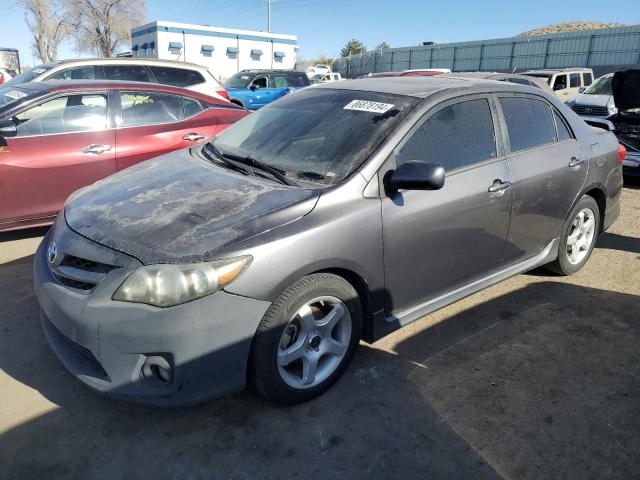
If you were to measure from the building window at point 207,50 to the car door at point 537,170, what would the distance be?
4099 cm

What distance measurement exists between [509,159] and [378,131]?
1.08 m

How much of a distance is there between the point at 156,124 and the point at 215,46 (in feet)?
129

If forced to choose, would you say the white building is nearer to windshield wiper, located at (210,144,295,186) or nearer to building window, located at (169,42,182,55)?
building window, located at (169,42,182,55)

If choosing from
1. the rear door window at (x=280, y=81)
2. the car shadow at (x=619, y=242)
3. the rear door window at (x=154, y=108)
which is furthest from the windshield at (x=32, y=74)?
the rear door window at (x=280, y=81)

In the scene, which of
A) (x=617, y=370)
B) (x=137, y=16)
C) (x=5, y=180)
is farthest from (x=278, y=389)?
(x=137, y=16)

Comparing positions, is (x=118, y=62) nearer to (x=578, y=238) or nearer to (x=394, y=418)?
(x=578, y=238)

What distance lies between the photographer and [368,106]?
126 inches

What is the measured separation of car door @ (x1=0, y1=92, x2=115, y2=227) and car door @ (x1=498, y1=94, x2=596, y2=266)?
3765 millimetres

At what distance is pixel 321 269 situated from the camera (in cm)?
255

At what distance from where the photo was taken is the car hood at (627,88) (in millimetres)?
6492

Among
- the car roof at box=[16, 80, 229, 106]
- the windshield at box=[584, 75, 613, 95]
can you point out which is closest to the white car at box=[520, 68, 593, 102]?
the windshield at box=[584, 75, 613, 95]

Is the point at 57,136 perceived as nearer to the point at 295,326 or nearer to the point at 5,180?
the point at 5,180

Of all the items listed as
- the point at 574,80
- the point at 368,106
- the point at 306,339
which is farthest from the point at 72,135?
the point at 574,80

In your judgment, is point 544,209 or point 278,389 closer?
point 278,389
